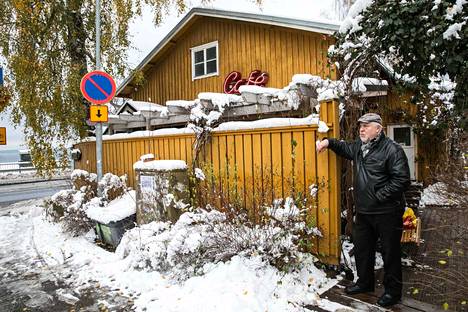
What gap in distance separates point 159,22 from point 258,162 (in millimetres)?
7916

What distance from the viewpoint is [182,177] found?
5.40m

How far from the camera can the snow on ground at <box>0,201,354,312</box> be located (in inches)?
140

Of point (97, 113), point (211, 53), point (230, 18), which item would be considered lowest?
point (97, 113)

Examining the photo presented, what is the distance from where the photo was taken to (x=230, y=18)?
1027 centimetres

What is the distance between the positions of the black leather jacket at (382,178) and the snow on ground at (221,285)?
1077 mm

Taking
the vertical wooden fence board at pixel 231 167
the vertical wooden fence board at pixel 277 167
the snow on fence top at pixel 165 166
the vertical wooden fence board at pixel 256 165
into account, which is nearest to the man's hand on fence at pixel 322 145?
the vertical wooden fence board at pixel 277 167

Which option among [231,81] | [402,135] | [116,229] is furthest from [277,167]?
[402,135]

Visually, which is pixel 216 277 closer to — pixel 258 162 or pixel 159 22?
pixel 258 162

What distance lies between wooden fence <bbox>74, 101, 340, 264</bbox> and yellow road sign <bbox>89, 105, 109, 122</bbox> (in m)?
1.56

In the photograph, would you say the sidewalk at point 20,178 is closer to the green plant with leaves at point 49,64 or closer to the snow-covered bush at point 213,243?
the green plant with leaves at point 49,64

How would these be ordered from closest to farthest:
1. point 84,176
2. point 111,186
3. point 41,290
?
point 41,290 → point 111,186 → point 84,176

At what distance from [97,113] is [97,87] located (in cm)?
47

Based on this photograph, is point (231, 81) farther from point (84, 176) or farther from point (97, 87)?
point (84, 176)

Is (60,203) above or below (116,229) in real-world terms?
above
